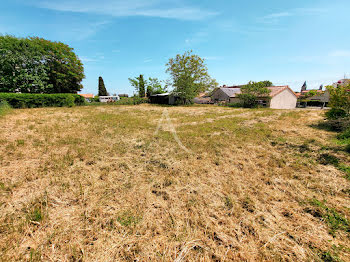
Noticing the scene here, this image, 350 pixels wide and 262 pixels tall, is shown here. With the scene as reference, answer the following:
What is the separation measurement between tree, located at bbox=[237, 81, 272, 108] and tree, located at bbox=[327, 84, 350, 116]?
16601 millimetres

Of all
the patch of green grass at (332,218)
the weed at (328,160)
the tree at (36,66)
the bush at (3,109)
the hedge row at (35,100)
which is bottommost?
the patch of green grass at (332,218)

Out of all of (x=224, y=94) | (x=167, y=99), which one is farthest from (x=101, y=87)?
(x=224, y=94)

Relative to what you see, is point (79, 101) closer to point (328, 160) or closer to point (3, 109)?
point (3, 109)

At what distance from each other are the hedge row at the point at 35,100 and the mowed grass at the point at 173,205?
17684 millimetres

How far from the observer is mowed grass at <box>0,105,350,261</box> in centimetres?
177

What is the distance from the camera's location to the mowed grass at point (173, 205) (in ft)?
5.80

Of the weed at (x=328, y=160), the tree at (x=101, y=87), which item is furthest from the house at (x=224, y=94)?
the tree at (x=101, y=87)

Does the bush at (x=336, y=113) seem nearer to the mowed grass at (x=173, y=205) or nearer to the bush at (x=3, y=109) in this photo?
the mowed grass at (x=173, y=205)

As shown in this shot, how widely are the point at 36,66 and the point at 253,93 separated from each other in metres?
38.0

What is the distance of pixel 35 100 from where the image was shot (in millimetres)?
17328

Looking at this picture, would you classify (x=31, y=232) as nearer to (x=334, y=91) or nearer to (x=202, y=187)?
(x=202, y=187)

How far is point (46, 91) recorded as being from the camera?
971 inches

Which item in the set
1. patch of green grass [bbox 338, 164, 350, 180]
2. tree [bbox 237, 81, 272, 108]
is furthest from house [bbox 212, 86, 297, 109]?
patch of green grass [bbox 338, 164, 350, 180]

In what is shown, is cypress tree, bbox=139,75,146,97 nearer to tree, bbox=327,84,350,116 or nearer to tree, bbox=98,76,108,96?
tree, bbox=98,76,108,96
